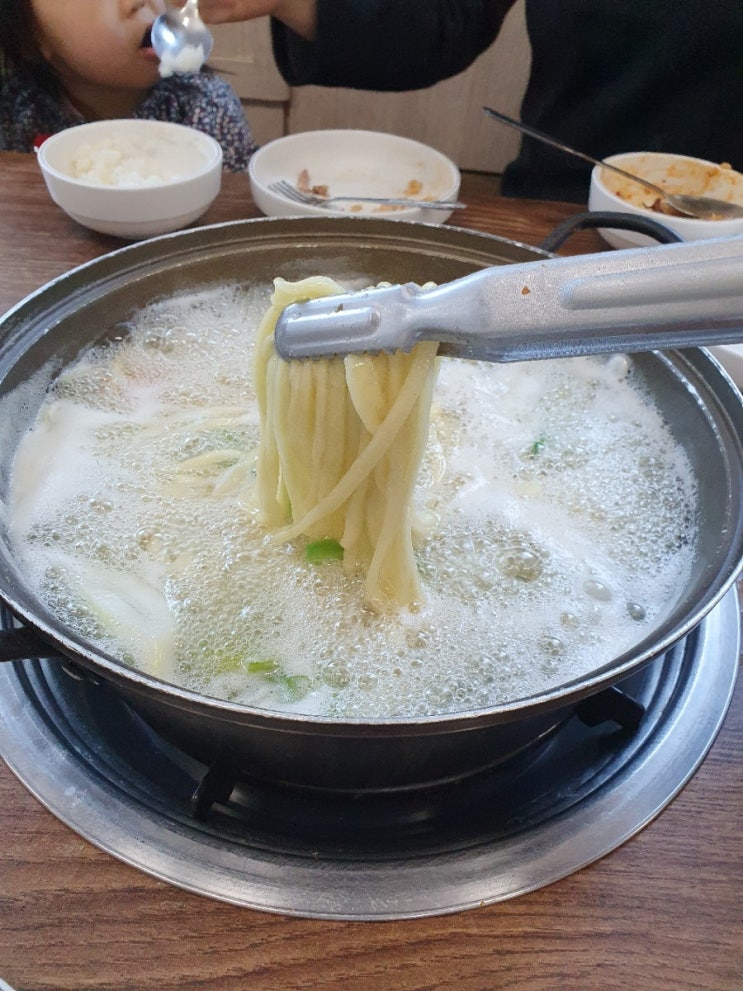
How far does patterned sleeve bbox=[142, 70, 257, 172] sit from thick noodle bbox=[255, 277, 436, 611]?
218 cm

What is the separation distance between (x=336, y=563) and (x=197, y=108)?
2.47 metres

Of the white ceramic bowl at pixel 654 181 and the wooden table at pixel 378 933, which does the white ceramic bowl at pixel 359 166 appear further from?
the wooden table at pixel 378 933

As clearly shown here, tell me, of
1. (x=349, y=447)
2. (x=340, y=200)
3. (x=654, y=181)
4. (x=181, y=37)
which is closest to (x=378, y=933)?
(x=349, y=447)

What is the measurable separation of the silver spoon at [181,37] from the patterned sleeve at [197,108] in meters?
0.55

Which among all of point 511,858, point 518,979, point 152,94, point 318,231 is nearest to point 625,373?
point 318,231

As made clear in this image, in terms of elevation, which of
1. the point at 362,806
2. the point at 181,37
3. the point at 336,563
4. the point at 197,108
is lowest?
the point at 362,806

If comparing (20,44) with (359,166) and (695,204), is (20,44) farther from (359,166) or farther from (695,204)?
(695,204)

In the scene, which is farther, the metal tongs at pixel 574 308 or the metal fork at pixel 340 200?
the metal fork at pixel 340 200

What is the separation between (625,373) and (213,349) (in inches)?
35.8

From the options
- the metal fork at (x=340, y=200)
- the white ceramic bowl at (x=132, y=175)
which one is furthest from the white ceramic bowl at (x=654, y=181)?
the white ceramic bowl at (x=132, y=175)

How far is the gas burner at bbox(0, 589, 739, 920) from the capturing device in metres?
0.98

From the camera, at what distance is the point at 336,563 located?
128 centimetres

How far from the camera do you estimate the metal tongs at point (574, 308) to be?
28.3 inches

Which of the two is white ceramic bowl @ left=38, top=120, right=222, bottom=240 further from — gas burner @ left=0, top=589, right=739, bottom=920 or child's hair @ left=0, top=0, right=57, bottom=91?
gas burner @ left=0, top=589, right=739, bottom=920
